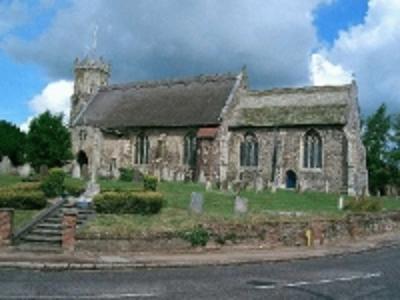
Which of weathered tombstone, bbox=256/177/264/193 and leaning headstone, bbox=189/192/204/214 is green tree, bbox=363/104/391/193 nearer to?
weathered tombstone, bbox=256/177/264/193

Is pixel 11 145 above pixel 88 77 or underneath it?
underneath

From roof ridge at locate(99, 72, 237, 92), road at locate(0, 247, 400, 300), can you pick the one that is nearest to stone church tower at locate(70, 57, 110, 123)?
roof ridge at locate(99, 72, 237, 92)

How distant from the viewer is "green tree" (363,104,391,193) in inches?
2901

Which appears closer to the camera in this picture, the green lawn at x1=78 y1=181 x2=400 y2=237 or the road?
the road

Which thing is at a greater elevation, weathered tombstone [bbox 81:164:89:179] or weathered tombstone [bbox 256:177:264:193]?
weathered tombstone [bbox 81:164:89:179]

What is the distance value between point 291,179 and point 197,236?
29903mm

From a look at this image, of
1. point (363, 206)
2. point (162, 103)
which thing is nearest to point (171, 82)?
point (162, 103)

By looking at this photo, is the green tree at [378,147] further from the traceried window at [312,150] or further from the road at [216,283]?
the road at [216,283]

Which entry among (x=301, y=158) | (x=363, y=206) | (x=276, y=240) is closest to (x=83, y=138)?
(x=301, y=158)

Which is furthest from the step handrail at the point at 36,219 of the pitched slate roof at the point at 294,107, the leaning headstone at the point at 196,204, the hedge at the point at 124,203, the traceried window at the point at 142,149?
the traceried window at the point at 142,149

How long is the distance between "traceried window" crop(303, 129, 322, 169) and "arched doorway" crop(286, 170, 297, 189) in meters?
1.37

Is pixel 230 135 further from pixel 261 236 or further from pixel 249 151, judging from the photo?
pixel 261 236

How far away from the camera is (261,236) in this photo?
2198cm

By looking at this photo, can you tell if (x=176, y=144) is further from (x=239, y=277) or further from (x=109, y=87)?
(x=239, y=277)
